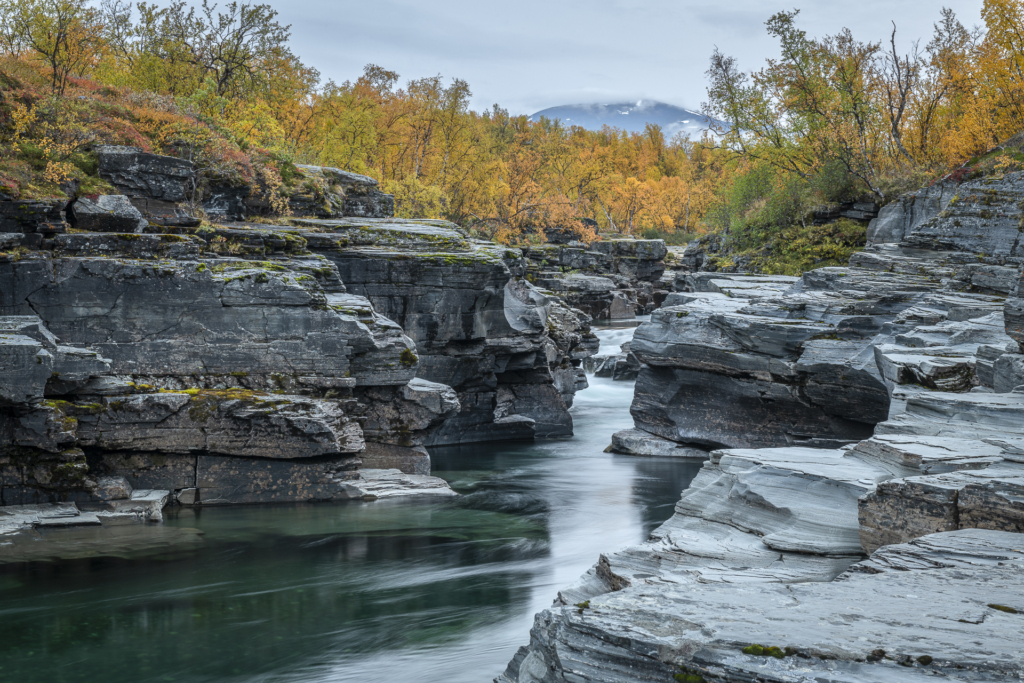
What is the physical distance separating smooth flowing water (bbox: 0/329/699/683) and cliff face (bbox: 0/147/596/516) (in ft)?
3.44

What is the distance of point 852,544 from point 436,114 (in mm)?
46281

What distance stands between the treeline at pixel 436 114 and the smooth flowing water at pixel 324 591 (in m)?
9.41

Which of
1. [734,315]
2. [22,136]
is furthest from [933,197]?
[22,136]

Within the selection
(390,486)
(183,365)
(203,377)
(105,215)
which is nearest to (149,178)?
(105,215)

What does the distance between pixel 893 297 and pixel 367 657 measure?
52.2 ft

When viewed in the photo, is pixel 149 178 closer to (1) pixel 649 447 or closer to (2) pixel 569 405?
(1) pixel 649 447

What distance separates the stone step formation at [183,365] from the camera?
13.4 m

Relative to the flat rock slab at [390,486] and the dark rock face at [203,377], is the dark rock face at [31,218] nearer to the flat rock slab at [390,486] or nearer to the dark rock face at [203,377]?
the dark rock face at [203,377]

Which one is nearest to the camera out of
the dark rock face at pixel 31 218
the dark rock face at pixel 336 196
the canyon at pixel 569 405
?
the canyon at pixel 569 405

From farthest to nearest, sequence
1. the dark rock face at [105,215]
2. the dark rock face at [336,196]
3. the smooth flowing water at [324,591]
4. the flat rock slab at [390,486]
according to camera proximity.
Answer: the dark rock face at [336,196]
the dark rock face at [105,215]
the flat rock slab at [390,486]
the smooth flowing water at [324,591]

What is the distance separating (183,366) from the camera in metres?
14.6

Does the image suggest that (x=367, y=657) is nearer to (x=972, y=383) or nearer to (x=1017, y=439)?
(x=1017, y=439)

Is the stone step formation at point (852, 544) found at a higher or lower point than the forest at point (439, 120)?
lower

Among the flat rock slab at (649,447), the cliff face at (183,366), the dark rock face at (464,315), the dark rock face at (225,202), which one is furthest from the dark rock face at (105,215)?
the flat rock slab at (649,447)
